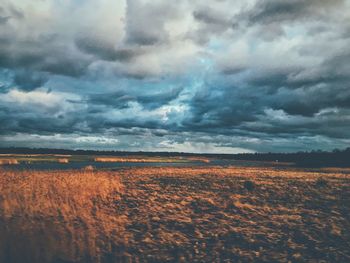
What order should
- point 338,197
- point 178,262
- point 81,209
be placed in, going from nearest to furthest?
point 178,262 → point 81,209 → point 338,197

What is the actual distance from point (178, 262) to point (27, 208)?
27.5ft

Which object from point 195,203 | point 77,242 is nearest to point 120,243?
point 77,242

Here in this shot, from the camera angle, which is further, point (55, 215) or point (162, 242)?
point (55, 215)

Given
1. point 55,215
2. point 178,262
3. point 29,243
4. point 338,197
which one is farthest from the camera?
point 338,197

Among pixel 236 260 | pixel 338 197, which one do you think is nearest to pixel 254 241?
pixel 236 260

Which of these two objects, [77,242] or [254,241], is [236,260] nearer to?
[254,241]

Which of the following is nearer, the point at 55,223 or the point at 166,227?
the point at 55,223

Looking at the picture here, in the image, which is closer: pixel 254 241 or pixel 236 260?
pixel 236 260

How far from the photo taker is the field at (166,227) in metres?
9.45

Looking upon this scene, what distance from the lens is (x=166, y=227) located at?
12352 millimetres

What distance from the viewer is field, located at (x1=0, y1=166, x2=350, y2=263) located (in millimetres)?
9453

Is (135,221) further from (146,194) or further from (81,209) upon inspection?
(146,194)

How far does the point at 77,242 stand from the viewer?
33.4 feet

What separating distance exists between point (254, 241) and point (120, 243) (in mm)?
4492
